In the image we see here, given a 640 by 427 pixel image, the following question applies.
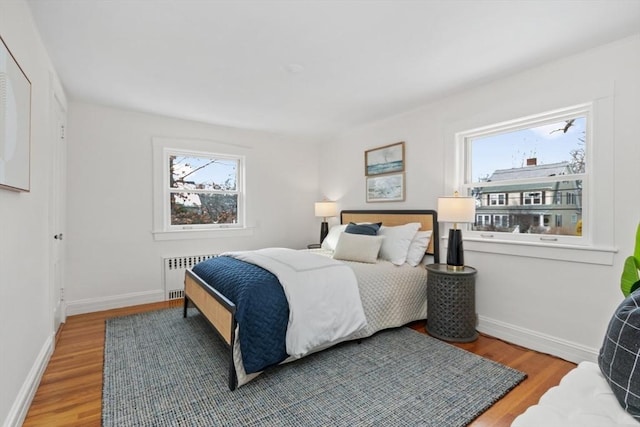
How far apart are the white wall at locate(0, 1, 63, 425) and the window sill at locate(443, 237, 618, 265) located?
136 inches

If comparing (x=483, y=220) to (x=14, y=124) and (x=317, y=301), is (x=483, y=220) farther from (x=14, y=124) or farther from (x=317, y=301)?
(x=14, y=124)

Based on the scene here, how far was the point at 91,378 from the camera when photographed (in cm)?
213

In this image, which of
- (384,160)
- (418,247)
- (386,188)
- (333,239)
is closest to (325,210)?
(333,239)

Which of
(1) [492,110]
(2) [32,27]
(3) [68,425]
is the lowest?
(3) [68,425]

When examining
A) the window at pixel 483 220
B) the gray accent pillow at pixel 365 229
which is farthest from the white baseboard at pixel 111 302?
the window at pixel 483 220

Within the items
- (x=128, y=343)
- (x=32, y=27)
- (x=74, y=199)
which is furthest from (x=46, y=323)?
(x=32, y=27)

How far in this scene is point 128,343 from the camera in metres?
2.63

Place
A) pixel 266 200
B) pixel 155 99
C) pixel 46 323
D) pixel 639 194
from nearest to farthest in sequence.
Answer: pixel 639 194
pixel 46 323
pixel 155 99
pixel 266 200

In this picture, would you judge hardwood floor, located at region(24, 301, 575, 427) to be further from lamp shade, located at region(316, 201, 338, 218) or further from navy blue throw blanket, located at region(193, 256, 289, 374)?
lamp shade, located at region(316, 201, 338, 218)

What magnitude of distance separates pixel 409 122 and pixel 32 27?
3.39m

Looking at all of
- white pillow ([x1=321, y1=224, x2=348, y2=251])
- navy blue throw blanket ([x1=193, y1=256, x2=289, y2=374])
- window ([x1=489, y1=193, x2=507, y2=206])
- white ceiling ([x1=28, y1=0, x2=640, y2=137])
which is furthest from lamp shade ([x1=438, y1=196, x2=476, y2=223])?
navy blue throw blanket ([x1=193, y1=256, x2=289, y2=374])

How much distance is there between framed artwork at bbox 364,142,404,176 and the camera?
3.79m

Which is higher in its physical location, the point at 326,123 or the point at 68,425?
the point at 326,123

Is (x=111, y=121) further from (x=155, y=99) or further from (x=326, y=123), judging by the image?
(x=326, y=123)
